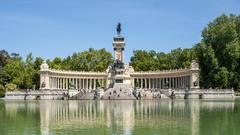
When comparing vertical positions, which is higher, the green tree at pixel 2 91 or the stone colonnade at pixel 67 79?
the stone colonnade at pixel 67 79

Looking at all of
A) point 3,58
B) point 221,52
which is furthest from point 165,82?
point 3,58

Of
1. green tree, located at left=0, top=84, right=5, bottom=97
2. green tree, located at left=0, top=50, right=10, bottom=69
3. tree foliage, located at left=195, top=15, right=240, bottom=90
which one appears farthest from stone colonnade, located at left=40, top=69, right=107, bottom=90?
green tree, located at left=0, top=50, right=10, bottom=69

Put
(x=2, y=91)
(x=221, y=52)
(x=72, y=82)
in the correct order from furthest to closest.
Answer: (x=72, y=82) < (x=2, y=91) < (x=221, y=52)

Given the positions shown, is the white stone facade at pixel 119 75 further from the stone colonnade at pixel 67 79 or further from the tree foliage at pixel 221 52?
the tree foliage at pixel 221 52

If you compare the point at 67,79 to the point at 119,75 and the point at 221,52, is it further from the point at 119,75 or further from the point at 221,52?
the point at 221,52

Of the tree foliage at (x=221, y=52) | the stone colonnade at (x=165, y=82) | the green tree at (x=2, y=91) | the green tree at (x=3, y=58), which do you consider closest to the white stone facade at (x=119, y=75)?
the stone colonnade at (x=165, y=82)

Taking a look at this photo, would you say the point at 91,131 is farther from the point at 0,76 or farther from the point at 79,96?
the point at 0,76

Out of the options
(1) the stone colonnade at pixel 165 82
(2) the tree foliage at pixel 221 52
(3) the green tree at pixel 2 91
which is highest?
(2) the tree foliage at pixel 221 52

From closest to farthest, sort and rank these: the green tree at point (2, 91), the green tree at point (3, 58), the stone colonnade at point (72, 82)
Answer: the green tree at point (2, 91), the stone colonnade at point (72, 82), the green tree at point (3, 58)

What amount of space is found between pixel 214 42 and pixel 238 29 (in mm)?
5750

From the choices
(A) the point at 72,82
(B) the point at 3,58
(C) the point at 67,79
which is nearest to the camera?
(C) the point at 67,79

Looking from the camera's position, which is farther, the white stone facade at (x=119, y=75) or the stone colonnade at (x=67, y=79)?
the stone colonnade at (x=67, y=79)

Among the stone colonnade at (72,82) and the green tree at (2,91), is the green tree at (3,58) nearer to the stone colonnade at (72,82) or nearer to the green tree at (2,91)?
the green tree at (2,91)

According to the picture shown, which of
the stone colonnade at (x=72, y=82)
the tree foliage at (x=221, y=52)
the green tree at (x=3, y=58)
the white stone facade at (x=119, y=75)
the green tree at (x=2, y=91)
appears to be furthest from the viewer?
the green tree at (x=3, y=58)
